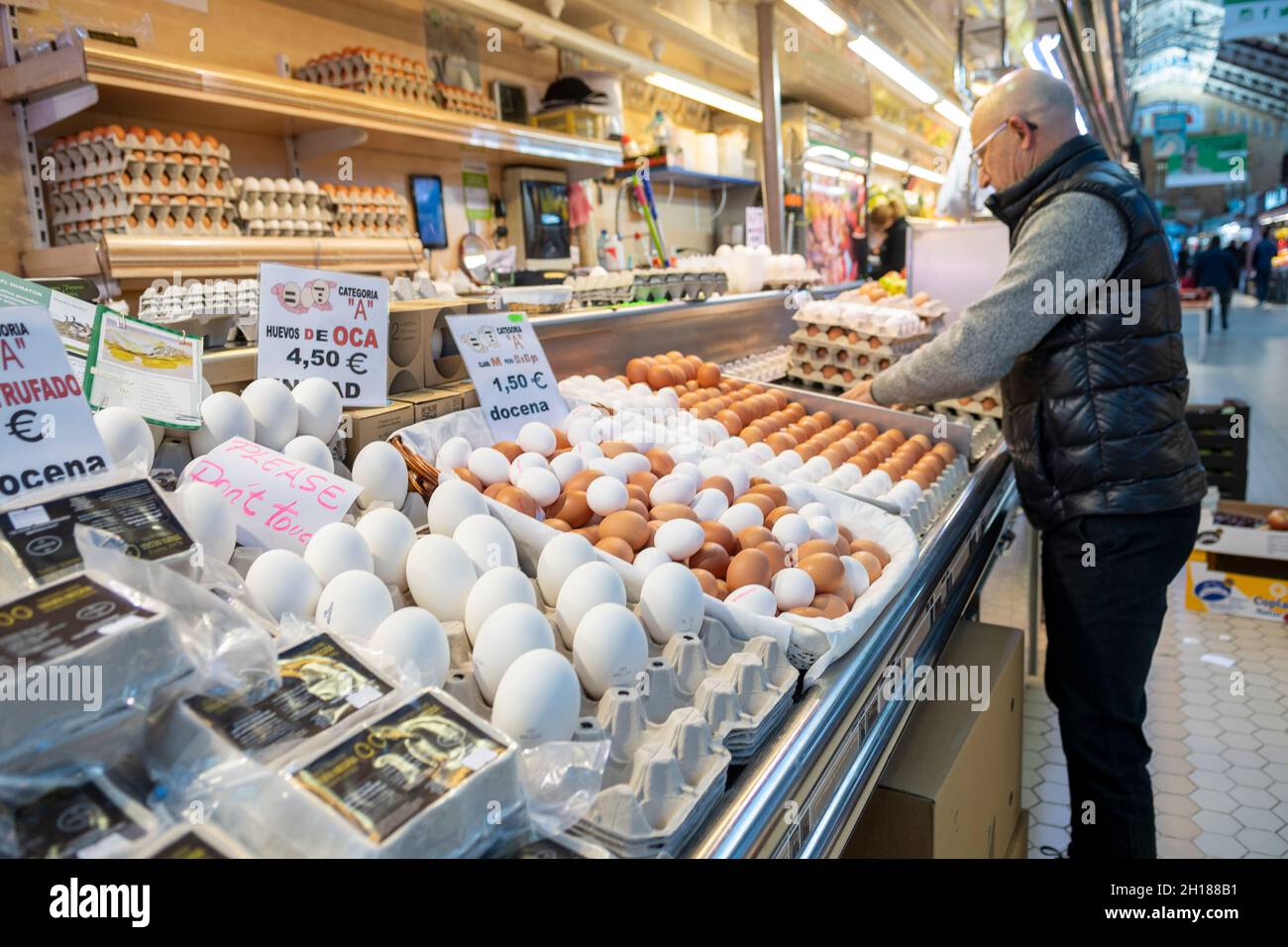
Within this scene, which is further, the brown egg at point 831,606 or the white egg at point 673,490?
the white egg at point 673,490

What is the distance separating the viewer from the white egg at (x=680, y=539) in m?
1.53

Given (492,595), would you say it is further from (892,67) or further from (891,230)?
(892,67)

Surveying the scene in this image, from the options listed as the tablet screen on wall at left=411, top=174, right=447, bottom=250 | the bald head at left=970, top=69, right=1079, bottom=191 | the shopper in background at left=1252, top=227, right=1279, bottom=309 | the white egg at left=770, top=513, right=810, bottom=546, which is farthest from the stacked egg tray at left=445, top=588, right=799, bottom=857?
the shopper in background at left=1252, top=227, right=1279, bottom=309

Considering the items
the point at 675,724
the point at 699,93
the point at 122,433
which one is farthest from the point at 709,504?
the point at 699,93

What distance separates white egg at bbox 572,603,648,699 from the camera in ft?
3.81

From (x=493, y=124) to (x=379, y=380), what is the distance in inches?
137

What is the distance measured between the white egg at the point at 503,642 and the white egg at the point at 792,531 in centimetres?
67

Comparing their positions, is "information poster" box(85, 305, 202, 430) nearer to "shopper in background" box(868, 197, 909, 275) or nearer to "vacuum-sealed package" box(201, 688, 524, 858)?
"vacuum-sealed package" box(201, 688, 524, 858)

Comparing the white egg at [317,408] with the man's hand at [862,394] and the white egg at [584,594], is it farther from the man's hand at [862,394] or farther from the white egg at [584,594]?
the man's hand at [862,394]

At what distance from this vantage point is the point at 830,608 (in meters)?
1.46

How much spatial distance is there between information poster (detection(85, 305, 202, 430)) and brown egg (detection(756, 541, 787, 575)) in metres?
0.98

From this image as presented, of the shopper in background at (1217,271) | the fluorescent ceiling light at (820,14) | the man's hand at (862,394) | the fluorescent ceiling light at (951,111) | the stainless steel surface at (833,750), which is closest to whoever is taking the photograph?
the stainless steel surface at (833,750)

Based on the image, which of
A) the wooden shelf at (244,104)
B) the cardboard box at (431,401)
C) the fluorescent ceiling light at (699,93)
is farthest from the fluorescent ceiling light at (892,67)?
the cardboard box at (431,401)

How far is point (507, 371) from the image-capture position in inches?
81.0
